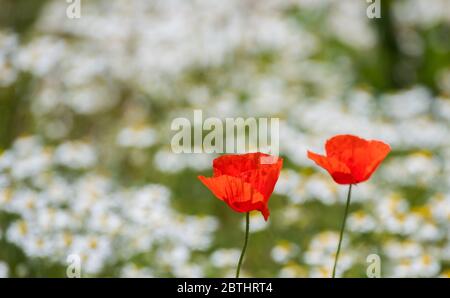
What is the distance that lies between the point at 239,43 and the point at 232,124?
50 cm

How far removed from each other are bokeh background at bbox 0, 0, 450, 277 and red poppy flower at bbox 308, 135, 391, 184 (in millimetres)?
541

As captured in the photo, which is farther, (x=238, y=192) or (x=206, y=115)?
(x=206, y=115)

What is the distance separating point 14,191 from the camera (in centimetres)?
164

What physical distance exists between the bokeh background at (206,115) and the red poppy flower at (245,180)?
0.59 m

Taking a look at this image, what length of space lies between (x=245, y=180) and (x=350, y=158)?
15cm

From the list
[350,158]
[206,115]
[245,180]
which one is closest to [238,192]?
[245,180]

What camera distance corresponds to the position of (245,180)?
92 centimetres

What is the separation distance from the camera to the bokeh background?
1.59 meters

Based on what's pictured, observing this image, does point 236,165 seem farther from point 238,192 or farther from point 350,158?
point 350,158

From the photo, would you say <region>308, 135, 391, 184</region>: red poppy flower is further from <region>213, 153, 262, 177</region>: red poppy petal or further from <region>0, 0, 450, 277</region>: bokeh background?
<region>0, 0, 450, 277</region>: bokeh background

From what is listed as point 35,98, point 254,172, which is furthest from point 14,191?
point 254,172

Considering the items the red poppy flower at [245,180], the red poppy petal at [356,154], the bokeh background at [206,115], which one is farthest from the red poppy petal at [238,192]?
the bokeh background at [206,115]

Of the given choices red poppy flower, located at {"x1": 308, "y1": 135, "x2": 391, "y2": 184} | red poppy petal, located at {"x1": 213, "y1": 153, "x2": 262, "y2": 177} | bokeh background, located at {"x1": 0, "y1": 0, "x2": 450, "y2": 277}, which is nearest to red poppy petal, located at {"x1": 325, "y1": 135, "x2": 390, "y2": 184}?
red poppy flower, located at {"x1": 308, "y1": 135, "x2": 391, "y2": 184}

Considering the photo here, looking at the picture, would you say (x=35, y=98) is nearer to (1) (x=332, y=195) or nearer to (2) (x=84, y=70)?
(2) (x=84, y=70)
